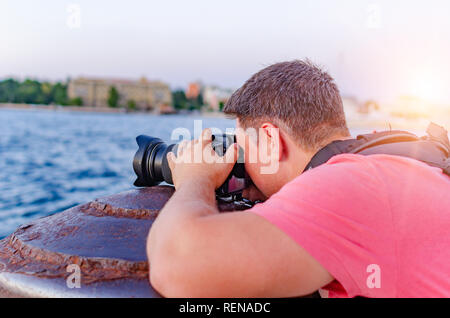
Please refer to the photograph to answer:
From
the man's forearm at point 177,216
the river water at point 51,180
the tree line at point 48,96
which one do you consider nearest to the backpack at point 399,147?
the man's forearm at point 177,216

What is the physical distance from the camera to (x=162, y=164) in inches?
66.8

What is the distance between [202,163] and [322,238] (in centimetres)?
52

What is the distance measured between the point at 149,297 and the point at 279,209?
1.35 feet

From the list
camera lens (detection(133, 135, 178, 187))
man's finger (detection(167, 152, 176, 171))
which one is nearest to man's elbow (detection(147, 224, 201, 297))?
man's finger (detection(167, 152, 176, 171))

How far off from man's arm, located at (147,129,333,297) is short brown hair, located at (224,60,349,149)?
1.80 ft

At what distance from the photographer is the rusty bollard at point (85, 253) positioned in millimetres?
1173

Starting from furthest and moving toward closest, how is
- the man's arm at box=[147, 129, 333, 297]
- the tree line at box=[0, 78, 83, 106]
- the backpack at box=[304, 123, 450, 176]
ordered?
the tree line at box=[0, 78, 83, 106], the backpack at box=[304, 123, 450, 176], the man's arm at box=[147, 129, 333, 297]

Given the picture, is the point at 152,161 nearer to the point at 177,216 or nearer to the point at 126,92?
the point at 177,216

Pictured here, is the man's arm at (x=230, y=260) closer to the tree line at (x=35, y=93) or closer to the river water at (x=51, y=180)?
the river water at (x=51, y=180)

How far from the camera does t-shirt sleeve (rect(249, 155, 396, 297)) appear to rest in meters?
1.05

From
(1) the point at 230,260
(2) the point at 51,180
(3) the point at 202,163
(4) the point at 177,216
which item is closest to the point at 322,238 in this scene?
(1) the point at 230,260

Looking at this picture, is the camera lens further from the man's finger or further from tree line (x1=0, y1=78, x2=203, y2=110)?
tree line (x1=0, y1=78, x2=203, y2=110)

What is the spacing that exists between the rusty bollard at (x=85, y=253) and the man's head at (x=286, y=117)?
268 mm
